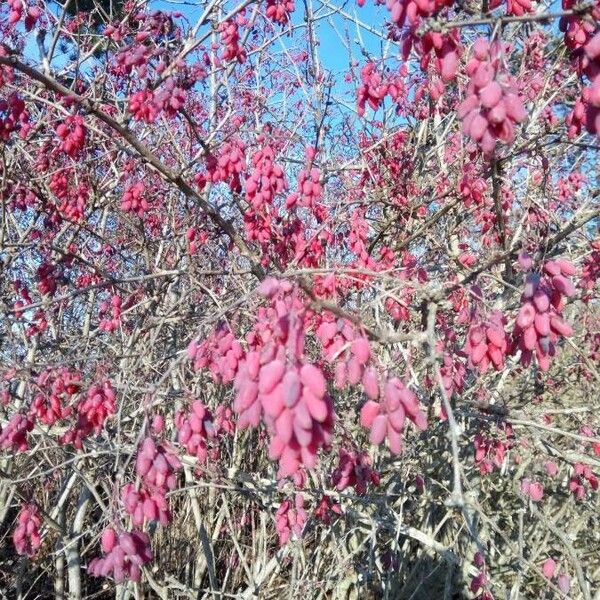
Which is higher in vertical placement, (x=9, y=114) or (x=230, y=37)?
(x=230, y=37)

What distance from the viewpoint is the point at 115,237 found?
599cm

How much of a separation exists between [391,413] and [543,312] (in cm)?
58

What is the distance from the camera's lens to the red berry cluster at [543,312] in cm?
169

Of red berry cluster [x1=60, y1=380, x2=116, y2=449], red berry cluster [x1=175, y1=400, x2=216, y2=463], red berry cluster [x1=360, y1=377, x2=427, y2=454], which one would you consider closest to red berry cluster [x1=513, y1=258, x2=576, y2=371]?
red berry cluster [x1=360, y1=377, x2=427, y2=454]

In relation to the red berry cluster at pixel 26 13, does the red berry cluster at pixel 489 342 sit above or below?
below

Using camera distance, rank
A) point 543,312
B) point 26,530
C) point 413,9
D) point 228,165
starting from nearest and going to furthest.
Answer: point 413,9 → point 543,312 → point 26,530 → point 228,165

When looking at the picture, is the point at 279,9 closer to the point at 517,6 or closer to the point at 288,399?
the point at 517,6

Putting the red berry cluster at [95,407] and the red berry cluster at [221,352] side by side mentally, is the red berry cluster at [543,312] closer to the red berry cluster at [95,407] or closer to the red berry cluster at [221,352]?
the red berry cluster at [221,352]

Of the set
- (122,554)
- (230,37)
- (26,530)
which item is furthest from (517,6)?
(26,530)

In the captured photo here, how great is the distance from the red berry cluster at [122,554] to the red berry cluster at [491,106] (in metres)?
1.61

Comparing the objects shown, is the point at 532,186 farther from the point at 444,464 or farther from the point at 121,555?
the point at 121,555

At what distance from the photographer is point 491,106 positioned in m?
1.35

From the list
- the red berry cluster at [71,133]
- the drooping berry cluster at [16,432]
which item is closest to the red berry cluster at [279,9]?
the red berry cluster at [71,133]

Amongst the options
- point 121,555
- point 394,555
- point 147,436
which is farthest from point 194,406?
point 394,555
